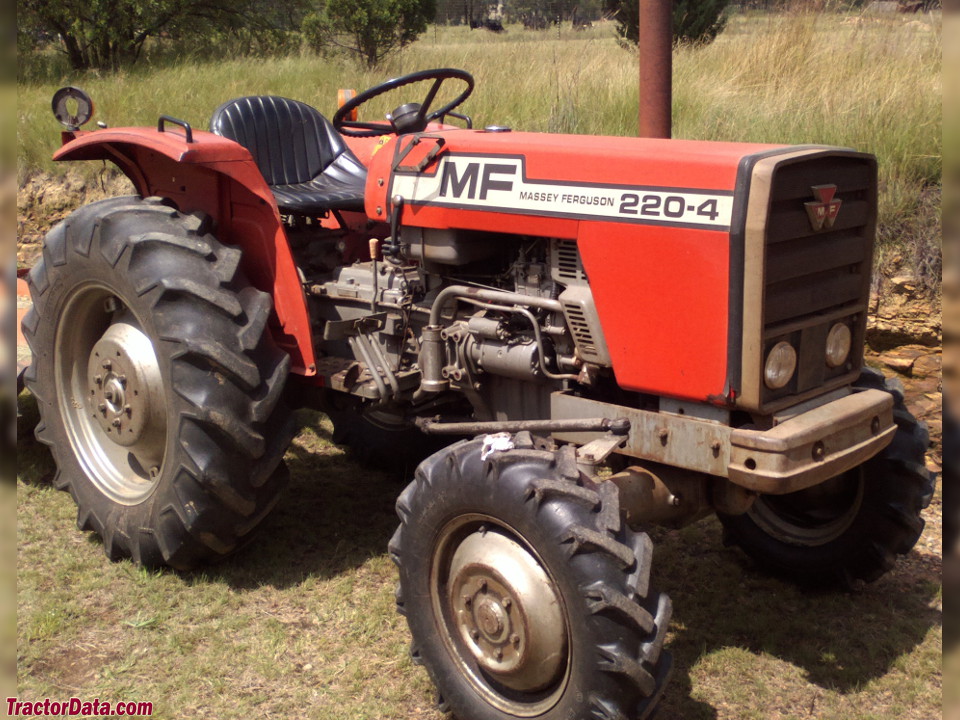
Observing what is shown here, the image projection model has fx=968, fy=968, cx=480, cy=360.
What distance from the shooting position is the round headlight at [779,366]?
2.77m

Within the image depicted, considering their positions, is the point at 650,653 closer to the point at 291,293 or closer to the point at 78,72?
the point at 291,293

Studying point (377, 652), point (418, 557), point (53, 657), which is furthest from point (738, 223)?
point (53, 657)

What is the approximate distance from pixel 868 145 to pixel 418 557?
157 inches

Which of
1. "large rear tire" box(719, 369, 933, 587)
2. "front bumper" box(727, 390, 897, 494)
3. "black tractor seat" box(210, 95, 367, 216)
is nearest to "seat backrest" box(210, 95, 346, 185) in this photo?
"black tractor seat" box(210, 95, 367, 216)

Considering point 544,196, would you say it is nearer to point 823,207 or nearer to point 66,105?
point 823,207

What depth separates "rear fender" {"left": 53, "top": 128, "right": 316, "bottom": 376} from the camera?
11.9 ft

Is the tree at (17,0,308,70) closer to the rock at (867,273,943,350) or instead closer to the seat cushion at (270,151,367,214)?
the seat cushion at (270,151,367,214)

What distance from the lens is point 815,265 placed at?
9.52ft

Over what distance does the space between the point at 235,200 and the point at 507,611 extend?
1.98 m

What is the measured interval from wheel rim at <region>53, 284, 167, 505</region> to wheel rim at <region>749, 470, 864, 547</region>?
93.5 inches

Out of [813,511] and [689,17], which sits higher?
[689,17]

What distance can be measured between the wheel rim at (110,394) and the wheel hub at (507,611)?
1501mm

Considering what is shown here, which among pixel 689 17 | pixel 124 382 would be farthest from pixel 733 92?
pixel 689 17

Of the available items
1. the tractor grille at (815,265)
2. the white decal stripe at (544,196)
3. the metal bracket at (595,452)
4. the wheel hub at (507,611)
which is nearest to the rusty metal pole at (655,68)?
the white decal stripe at (544,196)
